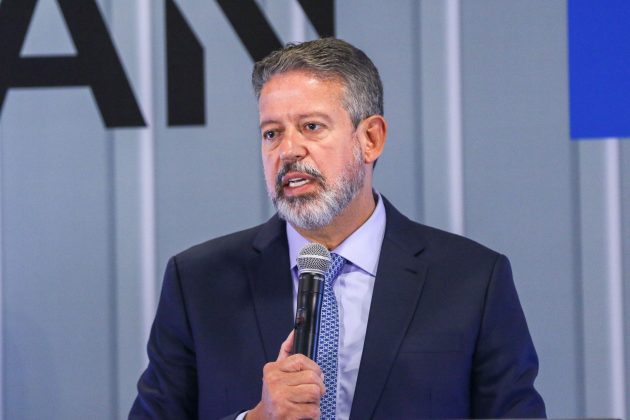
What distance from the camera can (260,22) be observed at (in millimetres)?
2652

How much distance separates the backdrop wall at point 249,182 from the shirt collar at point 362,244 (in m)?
0.52

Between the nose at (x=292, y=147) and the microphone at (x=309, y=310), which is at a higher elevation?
the nose at (x=292, y=147)

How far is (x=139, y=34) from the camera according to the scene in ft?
8.73

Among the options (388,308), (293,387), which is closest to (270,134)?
(388,308)

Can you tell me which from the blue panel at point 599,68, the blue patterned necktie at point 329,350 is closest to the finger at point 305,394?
the blue patterned necktie at point 329,350

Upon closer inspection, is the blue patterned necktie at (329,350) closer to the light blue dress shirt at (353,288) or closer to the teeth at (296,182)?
the light blue dress shirt at (353,288)

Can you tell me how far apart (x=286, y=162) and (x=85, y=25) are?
1088 millimetres

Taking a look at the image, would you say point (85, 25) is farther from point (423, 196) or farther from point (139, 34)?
point (423, 196)

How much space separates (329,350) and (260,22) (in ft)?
3.77

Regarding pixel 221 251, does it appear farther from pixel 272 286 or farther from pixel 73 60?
pixel 73 60

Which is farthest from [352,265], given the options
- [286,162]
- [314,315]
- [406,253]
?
[314,315]

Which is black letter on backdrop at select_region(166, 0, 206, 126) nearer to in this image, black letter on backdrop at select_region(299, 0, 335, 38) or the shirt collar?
black letter on backdrop at select_region(299, 0, 335, 38)

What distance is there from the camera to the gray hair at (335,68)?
78.4 inches

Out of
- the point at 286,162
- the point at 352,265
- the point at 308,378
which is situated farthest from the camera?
the point at 352,265
